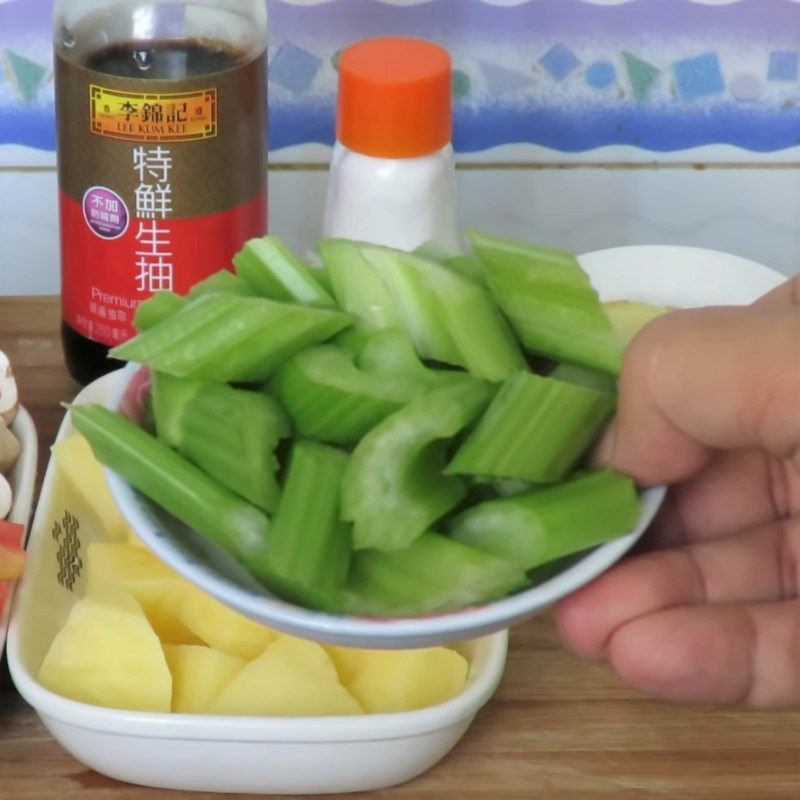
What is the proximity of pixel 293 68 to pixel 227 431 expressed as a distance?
519 millimetres

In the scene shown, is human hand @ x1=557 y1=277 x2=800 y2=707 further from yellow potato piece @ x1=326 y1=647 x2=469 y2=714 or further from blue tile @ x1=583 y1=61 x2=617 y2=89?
blue tile @ x1=583 y1=61 x2=617 y2=89

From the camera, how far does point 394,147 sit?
0.84 meters

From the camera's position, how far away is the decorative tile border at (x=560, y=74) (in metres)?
1.01

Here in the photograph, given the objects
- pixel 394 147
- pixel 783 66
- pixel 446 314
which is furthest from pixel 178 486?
pixel 783 66

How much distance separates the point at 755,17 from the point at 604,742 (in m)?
0.56

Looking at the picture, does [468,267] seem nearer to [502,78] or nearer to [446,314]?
[446,314]

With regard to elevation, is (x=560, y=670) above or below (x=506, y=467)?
below

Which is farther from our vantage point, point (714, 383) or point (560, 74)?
point (560, 74)

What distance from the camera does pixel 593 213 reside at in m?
1.11

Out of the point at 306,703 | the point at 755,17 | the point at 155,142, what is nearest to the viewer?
the point at 306,703

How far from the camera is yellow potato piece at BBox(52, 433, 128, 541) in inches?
31.4

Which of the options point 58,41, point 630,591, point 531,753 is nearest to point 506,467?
point 630,591

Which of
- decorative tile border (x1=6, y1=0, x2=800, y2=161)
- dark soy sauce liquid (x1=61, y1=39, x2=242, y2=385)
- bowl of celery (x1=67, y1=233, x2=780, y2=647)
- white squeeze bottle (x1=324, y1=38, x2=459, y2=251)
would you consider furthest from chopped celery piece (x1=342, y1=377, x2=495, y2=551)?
decorative tile border (x1=6, y1=0, x2=800, y2=161)

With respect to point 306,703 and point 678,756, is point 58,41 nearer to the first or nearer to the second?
point 306,703
